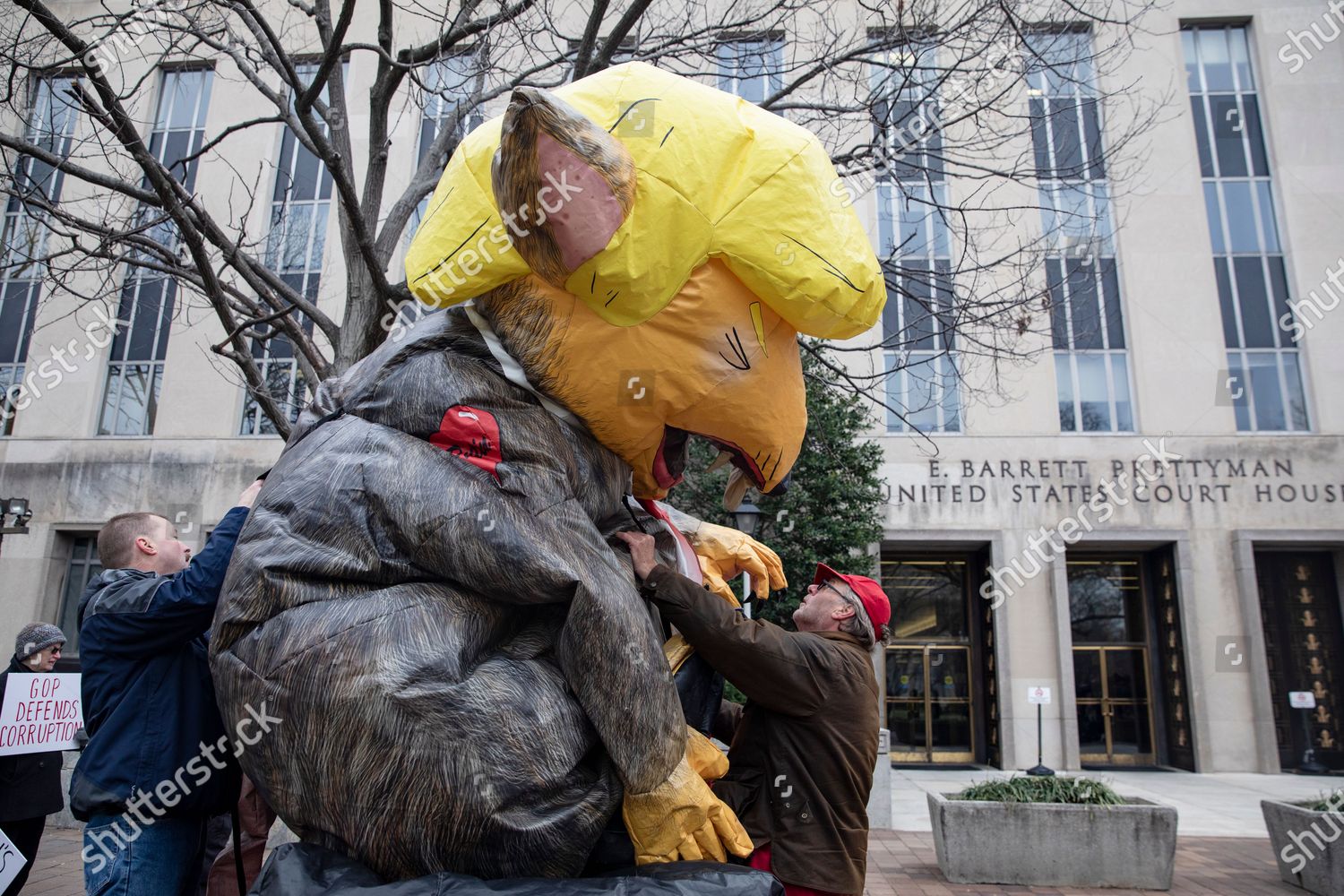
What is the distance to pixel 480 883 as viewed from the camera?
5.27ft

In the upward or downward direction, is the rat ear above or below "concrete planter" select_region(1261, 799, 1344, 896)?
above

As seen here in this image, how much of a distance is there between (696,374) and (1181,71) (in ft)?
58.6

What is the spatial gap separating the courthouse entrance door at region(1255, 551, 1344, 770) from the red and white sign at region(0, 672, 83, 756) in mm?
16431

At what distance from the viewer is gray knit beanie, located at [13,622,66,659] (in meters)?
5.27

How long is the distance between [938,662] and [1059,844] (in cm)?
924

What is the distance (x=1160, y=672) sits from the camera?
15258 mm

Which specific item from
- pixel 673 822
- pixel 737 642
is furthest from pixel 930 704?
pixel 673 822

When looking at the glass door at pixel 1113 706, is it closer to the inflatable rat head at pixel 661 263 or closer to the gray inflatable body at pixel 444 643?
the inflatable rat head at pixel 661 263

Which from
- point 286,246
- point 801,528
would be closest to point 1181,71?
point 801,528

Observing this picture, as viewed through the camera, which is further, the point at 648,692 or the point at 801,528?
the point at 801,528

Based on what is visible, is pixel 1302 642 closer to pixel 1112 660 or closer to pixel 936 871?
pixel 1112 660

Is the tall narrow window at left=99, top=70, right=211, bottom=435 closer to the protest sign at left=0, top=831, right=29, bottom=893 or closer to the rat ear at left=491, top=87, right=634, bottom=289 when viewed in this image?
the protest sign at left=0, top=831, right=29, bottom=893

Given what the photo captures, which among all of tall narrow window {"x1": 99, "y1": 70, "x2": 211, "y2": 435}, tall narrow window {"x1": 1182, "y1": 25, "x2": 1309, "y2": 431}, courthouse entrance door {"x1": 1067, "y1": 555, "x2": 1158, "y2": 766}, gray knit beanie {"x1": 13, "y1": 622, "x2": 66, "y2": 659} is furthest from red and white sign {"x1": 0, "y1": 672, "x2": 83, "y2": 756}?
tall narrow window {"x1": 1182, "y1": 25, "x2": 1309, "y2": 431}

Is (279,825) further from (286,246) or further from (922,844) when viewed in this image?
(286,246)
